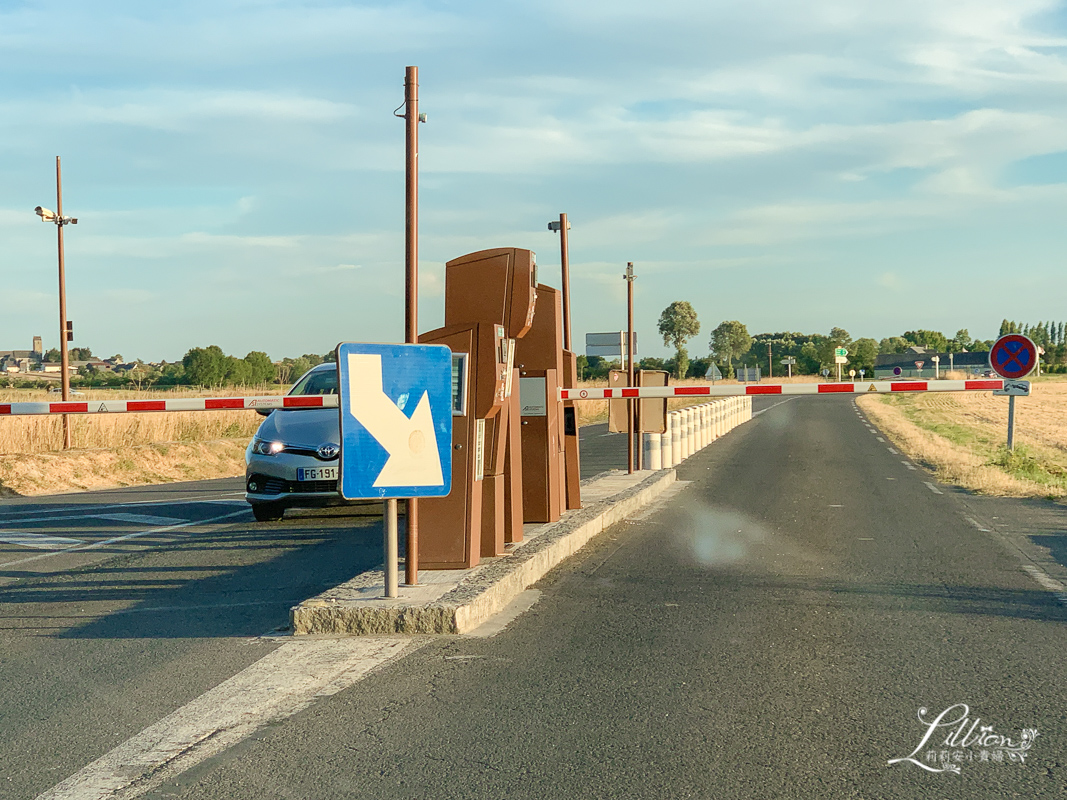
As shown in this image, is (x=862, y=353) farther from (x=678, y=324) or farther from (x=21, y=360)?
(x=21, y=360)

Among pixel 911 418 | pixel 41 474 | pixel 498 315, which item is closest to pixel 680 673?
pixel 498 315

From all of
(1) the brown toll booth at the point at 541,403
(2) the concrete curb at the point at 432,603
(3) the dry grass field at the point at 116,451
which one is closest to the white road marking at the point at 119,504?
(3) the dry grass field at the point at 116,451

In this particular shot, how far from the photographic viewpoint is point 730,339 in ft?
519

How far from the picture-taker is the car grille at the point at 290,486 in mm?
10789

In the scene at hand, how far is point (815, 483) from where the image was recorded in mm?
15773

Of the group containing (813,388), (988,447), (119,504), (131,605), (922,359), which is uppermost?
(922,359)

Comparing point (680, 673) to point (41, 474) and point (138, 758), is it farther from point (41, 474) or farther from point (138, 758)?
point (41, 474)

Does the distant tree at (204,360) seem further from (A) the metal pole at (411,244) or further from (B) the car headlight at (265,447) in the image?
(A) the metal pole at (411,244)

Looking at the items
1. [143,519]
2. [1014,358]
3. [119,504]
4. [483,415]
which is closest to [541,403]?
[483,415]

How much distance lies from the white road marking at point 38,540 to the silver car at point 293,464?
1852mm

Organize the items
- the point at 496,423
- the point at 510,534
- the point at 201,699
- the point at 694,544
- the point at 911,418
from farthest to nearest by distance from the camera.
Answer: the point at 911,418 → the point at 694,544 → the point at 510,534 → the point at 496,423 → the point at 201,699

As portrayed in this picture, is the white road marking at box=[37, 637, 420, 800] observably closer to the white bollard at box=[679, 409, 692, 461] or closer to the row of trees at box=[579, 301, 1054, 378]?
the white bollard at box=[679, 409, 692, 461]

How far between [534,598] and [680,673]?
2.03 m

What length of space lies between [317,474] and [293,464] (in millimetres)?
297
